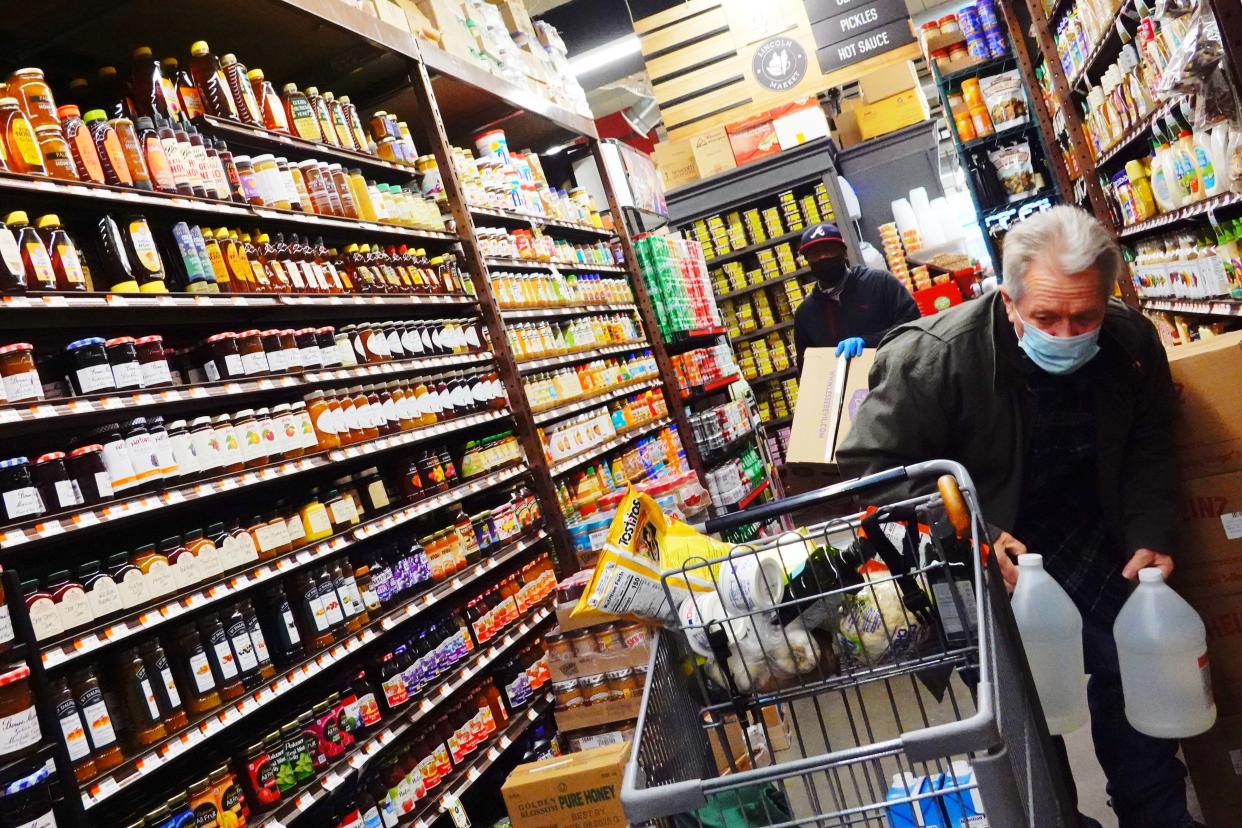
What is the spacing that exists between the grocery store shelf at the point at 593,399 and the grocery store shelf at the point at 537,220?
3.32 feet

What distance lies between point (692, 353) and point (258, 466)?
4.52 m

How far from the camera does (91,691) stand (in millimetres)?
2543

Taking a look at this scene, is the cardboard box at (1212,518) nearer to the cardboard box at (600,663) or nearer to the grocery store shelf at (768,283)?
the cardboard box at (600,663)

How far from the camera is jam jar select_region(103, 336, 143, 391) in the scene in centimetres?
282

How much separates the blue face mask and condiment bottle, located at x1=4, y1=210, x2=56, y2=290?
2.44 meters

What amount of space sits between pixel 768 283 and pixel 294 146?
6.05m

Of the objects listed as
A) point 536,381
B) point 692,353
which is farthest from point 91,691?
point 692,353

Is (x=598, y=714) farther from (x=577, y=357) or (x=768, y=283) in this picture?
(x=768, y=283)

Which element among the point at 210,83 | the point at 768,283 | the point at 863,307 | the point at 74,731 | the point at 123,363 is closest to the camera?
the point at 74,731

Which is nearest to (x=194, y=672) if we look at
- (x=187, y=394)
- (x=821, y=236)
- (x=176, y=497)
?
(x=176, y=497)

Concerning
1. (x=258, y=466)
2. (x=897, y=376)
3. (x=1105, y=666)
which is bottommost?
(x=1105, y=666)

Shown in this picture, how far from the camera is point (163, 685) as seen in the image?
274 cm

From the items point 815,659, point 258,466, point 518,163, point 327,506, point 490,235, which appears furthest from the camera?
point 518,163

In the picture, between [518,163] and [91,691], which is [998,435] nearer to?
[91,691]
